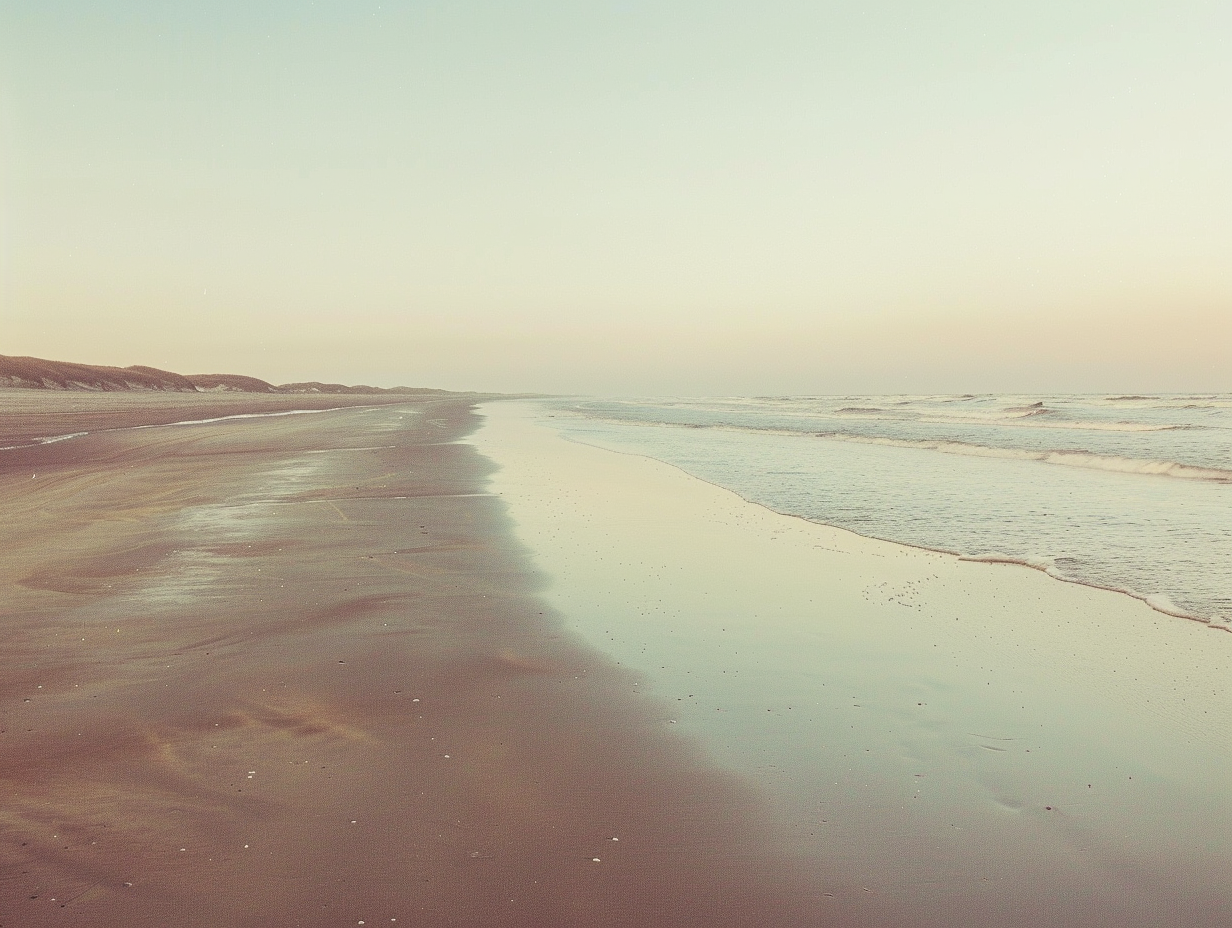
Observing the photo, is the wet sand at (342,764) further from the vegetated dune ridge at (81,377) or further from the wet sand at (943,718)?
the vegetated dune ridge at (81,377)

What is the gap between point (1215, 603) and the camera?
296 inches

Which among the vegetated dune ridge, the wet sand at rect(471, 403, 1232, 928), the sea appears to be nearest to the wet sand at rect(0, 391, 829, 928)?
the wet sand at rect(471, 403, 1232, 928)

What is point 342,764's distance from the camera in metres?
4.19

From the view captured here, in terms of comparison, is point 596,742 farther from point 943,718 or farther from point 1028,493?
point 1028,493

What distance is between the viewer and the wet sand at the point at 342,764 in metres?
3.07

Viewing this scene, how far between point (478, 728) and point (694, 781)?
1.35 meters

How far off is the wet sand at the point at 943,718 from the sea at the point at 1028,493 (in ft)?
3.51

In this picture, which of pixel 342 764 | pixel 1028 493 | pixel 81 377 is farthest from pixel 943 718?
pixel 81 377

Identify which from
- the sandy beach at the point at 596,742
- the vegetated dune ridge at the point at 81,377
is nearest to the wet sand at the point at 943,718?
the sandy beach at the point at 596,742

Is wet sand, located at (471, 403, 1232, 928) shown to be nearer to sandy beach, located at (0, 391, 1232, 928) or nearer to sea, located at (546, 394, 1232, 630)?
sandy beach, located at (0, 391, 1232, 928)

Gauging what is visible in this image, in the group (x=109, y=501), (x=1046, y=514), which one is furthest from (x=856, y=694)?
(x=109, y=501)

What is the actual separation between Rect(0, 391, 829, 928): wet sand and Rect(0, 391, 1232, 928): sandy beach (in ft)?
0.07

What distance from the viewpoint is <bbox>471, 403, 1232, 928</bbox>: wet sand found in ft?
10.6

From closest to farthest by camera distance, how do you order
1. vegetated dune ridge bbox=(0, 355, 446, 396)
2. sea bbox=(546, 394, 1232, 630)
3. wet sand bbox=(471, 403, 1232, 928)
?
1. wet sand bbox=(471, 403, 1232, 928)
2. sea bbox=(546, 394, 1232, 630)
3. vegetated dune ridge bbox=(0, 355, 446, 396)
